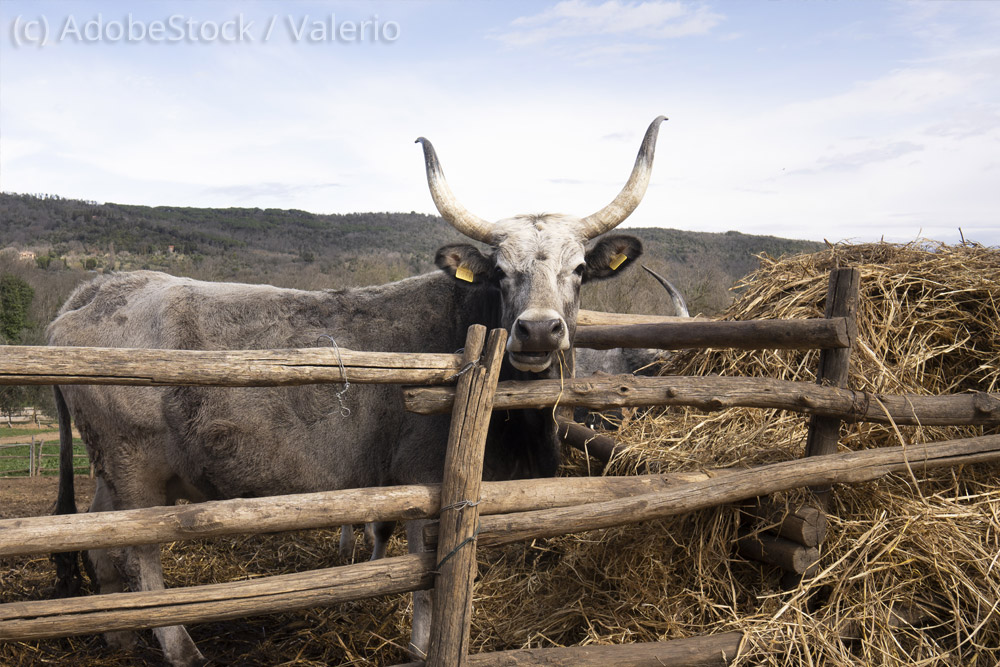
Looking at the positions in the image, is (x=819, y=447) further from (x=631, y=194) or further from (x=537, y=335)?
(x=631, y=194)

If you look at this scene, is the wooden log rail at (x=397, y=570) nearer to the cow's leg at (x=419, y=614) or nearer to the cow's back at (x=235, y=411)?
the cow's leg at (x=419, y=614)

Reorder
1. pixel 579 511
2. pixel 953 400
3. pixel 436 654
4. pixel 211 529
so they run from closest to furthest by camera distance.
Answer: pixel 211 529 → pixel 436 654 → pixel 579 511 → pixel 953 400

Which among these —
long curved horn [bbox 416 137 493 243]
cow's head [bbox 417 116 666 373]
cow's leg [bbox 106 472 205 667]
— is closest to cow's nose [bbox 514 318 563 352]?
cow's head [bbox 417 116 666 373]

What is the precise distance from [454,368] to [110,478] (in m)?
2.62

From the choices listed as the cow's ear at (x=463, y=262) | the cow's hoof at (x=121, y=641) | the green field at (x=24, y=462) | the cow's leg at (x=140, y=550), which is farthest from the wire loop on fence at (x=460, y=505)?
the green field at (x=24, y=462)

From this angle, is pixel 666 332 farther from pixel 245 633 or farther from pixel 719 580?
pixel 245 633

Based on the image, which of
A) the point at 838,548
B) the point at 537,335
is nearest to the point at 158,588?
the point at 537,335

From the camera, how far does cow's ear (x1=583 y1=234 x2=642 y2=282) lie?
3914 mm

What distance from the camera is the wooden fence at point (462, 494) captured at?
2.24m

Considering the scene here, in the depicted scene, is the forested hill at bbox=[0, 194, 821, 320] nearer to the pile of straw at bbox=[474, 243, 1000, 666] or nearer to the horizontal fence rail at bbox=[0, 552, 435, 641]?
the pile of straw at bbox=[474, 243, 1000, 666]

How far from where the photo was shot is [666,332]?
3918 millimetres

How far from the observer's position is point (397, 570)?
2564mm

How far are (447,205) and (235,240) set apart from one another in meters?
67.7

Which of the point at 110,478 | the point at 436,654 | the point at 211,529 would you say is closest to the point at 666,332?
the point at 436,654
